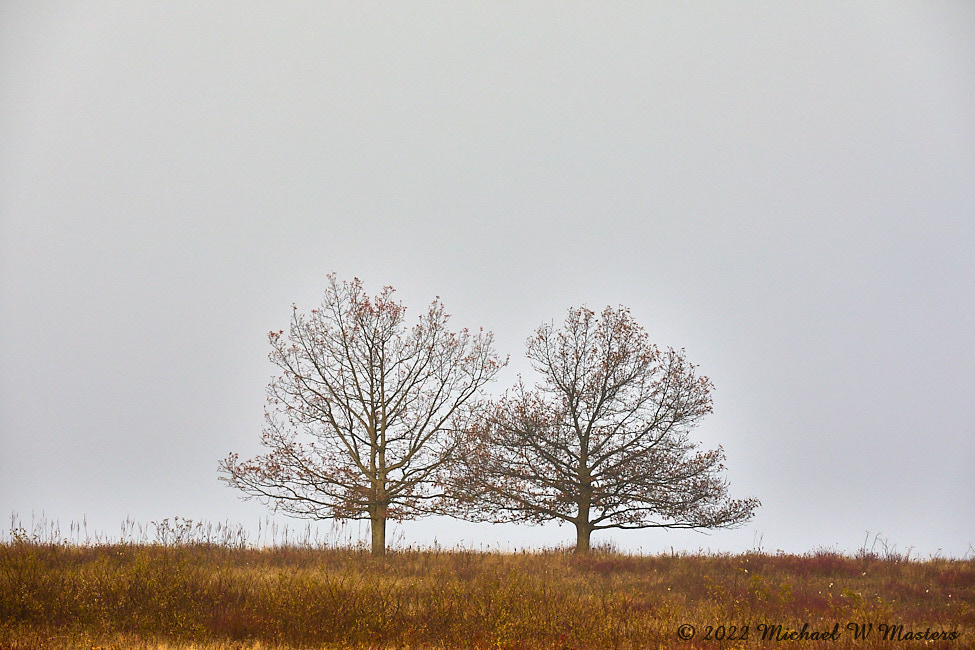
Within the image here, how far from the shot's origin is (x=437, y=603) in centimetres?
1481

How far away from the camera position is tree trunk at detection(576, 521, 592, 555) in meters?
24.4

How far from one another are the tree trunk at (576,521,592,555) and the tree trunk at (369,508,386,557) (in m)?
6.37

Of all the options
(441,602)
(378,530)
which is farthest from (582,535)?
(441,602)

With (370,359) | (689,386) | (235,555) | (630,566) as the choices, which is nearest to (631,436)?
(689,386)

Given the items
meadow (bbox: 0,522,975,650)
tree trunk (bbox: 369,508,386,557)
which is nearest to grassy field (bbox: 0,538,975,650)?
meadow (bbox: 0,522,975,650)

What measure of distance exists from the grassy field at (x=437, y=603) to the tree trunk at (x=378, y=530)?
4.83ft

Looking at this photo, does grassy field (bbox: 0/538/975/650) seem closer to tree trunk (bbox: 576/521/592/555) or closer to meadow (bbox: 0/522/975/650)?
meadow (bbox: 0/522/975/650)

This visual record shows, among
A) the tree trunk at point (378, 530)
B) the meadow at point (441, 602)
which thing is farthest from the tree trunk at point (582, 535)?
the tree trunk at point (378, 530)

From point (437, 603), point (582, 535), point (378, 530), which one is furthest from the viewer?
point (582, 535)

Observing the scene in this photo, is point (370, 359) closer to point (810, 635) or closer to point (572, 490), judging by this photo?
point (572, 490)

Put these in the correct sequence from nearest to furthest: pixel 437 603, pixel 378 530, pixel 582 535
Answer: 1. pixel 437 603
2. pixel 378 530
3. pixel 582 535

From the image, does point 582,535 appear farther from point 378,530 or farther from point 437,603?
point 437,603

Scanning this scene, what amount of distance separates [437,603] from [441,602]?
0.21 meters

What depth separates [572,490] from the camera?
80.3 ft
